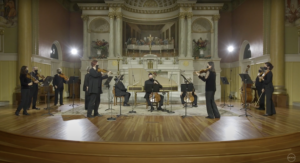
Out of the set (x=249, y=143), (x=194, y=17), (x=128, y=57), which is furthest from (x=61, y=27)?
(x=249, y=143)

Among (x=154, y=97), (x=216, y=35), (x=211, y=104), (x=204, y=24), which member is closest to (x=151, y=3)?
(x=204, y=24)

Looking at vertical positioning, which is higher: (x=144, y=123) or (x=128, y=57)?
(x=128, y=57)

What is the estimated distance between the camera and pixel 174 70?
1135 cm

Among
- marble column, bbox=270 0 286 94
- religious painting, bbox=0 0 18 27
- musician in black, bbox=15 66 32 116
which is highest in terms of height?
religious painting, bbox=0 0 18 27

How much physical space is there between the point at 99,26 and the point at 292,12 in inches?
405

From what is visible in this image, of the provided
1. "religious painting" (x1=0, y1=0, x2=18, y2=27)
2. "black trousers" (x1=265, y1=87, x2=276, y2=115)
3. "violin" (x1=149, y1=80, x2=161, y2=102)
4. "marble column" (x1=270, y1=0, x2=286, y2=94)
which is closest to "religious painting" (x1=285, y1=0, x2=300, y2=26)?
"marble column" (x1=270, y1=0, x2=286, y2=94)

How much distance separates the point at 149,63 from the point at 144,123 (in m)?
6.70

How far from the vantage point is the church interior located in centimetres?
361

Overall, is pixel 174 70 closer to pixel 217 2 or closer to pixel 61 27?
pixel 217 2

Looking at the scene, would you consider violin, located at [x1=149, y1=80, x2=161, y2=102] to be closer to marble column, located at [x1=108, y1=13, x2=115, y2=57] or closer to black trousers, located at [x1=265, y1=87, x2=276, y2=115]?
black trousers, located at [x1=265, y1=87, x2=276, y2=115]

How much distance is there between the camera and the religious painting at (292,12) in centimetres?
889

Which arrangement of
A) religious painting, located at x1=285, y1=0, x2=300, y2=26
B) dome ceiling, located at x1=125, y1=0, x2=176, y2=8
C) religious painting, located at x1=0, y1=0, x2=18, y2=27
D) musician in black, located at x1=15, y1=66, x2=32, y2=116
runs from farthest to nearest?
dome ceiling, located at x1=125, y1=0, x2=176, y2=8 < religious painting, located at x1=0, y1=0, x2=18, y2=27 < religious painting, located at x1=285, y1=0, x2=300, y2=26 < musician in black, located at x1=15, y1=66, x2=32, y2=116

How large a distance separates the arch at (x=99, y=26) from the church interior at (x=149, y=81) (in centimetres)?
10

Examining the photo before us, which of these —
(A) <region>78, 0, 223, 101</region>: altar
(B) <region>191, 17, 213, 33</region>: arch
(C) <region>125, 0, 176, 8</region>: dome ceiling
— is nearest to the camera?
(A) <region>78, 0, 223, 101</region>: altar
